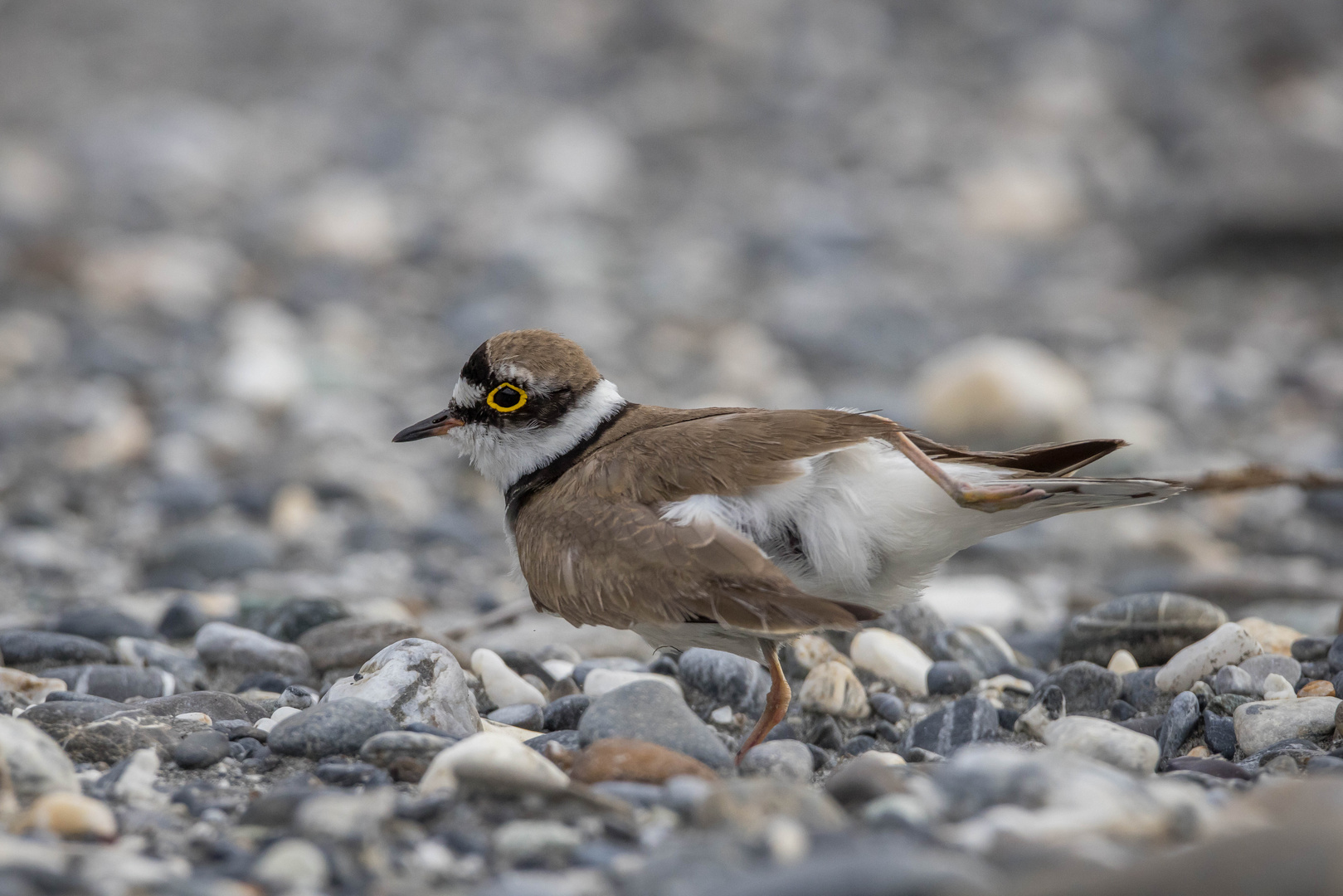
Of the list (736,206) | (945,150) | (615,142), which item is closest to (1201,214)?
(945,150)

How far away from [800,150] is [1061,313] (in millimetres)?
4315

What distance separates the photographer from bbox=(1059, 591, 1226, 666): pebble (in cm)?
443

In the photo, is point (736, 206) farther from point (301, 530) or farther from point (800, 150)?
point (301, 530)

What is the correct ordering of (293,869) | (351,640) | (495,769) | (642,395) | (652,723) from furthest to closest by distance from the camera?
(642,395) → (351,640) → (652,723) → (495,769) → (293,869)

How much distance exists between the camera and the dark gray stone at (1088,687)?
4.12 m

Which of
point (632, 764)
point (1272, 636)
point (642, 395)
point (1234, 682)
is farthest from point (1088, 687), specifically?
point (642, 395)

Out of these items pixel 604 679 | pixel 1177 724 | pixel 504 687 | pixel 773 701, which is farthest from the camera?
pixel 604 679

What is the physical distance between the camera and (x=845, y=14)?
1602cm

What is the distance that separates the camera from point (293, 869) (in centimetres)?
249

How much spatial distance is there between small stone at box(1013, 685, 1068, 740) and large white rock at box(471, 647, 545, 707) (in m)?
1.48

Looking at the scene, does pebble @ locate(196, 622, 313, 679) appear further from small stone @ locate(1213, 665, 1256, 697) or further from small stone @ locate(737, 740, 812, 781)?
small stone @ locate(1213, 665, 1256, 697)

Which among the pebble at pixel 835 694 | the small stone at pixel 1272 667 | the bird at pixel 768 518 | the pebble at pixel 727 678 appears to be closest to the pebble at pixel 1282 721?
the small stone at pixel 1272 667

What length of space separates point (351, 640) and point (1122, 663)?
263 cm

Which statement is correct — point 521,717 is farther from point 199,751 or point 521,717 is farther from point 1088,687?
point 1088,687
